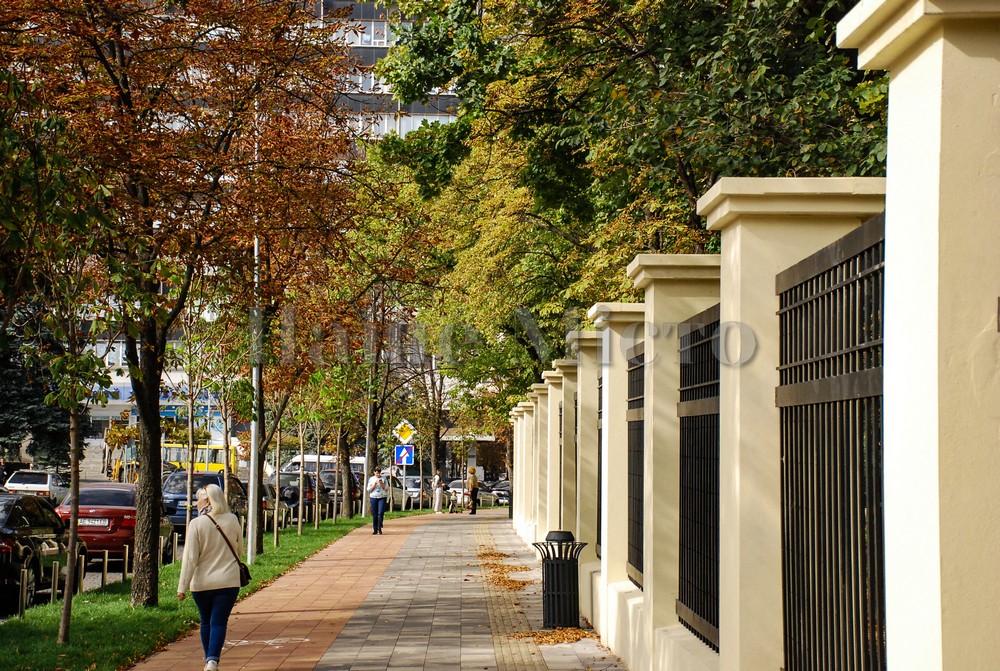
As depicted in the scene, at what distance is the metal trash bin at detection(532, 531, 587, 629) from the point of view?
13.4m

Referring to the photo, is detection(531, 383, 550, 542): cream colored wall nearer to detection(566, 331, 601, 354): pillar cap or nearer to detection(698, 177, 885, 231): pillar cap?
detection(566, 331, 601, 354): pillar cap

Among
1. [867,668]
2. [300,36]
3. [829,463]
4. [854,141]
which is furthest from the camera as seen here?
[300,36]

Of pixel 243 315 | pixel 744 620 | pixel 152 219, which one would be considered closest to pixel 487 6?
pixel 243 315

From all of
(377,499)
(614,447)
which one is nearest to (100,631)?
(614,447)

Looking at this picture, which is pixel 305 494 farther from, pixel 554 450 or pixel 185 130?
pixel 185 130

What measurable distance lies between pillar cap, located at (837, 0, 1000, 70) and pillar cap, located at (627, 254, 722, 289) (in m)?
5.09

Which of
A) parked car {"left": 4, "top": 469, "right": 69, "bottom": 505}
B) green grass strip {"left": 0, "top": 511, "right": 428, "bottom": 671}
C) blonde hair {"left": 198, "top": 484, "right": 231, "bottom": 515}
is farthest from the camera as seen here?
parked car {"left": 4, "top": 469, "right": 69, "bottom": 505}

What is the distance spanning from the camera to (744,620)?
639cm

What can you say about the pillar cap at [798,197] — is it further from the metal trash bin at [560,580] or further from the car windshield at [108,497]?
the car windshield at [108,497]

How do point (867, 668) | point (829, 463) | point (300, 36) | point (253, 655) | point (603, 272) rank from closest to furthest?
1. point (867, 668)
2. point (829, 463)
3. point (253, 655)
4. point (300, 36)
5. point (603, 272)

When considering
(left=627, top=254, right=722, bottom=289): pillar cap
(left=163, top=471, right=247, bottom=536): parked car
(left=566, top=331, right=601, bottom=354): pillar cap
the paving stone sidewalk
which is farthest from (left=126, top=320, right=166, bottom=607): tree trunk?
(left=163, top=471, right=247, bottom=536): parked car

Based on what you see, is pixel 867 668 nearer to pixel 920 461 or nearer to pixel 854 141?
pixel 920 461

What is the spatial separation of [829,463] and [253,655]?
8.04m

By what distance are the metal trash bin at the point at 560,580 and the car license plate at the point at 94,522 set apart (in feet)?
38.0
